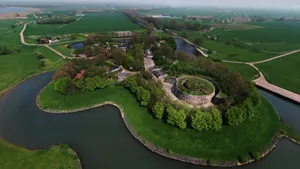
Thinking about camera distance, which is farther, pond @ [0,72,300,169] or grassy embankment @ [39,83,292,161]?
grassy embankment @ [39,83,292,161]

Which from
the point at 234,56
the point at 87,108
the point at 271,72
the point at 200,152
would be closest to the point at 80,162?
the point at 87,108

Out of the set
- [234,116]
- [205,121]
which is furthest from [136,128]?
[234,116]

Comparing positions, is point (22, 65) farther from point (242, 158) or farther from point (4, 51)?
point (242, 158)

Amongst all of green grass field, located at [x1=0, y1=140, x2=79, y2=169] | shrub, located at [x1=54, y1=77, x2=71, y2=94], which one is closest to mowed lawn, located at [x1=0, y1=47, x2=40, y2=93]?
shrub, located at [x1=54, y1=77, x2=71, y2=94]

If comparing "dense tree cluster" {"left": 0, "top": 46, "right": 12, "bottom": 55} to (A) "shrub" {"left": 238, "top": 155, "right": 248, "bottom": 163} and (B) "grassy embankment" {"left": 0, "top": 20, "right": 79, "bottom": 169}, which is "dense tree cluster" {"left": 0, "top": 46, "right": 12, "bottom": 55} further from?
(A) "shrub" {"left": 238, "top": 155, "right": 248, "bottom": 163}

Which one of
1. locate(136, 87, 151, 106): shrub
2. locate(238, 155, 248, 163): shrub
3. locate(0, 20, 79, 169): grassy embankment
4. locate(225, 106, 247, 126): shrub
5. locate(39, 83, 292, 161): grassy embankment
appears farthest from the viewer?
locate(136, 87, 151, 106): shrub

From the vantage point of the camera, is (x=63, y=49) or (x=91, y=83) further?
(x=63, y=49)

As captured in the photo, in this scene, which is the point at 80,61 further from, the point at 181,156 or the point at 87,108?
the point at 181,156
